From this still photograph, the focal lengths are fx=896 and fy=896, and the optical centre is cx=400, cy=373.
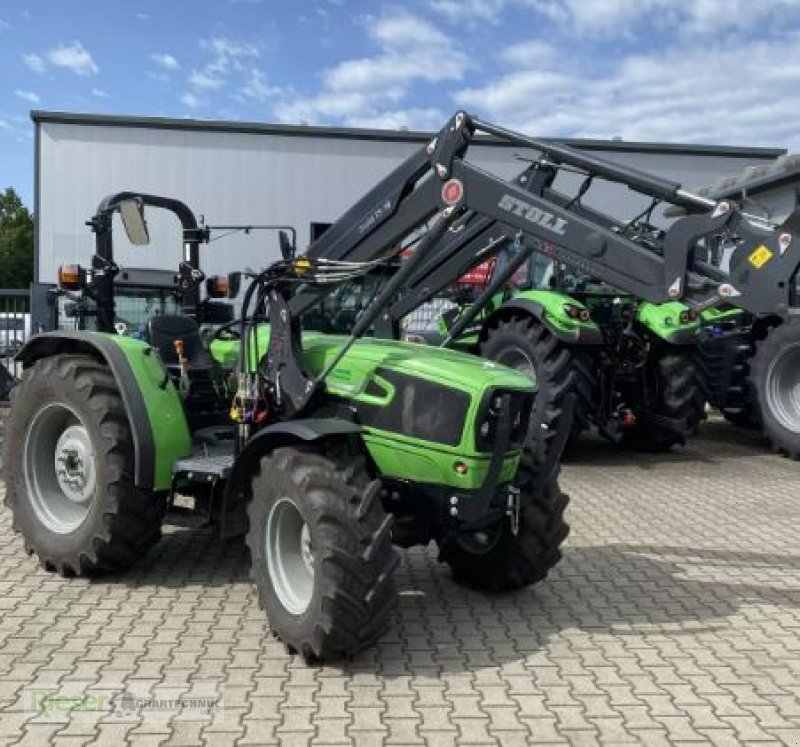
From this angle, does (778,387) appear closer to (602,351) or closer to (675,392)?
(675,392)

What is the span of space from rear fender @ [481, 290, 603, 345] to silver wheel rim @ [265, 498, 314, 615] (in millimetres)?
4306

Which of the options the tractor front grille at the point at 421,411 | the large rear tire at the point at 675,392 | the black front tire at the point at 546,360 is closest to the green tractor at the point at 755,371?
the large rear tire at the point at 675,392

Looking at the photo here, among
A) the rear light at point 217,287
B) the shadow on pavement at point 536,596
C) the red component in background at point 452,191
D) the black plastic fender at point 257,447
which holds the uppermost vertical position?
the red component in background at point 452,191

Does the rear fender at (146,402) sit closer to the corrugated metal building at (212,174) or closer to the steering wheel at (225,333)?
the steering wheel at (225,333)

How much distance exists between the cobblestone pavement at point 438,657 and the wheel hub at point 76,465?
1.61ft

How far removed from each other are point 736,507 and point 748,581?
6.38 feet

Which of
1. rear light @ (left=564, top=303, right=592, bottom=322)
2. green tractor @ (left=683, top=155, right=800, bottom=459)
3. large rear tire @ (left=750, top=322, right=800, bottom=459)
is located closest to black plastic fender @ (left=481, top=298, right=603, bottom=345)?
rear light @ (left=564, top=303, right=592, bottom=322)

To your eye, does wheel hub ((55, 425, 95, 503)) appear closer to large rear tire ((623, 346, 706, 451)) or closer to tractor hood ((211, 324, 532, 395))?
tractor hood ((211, 324, 532, 395))

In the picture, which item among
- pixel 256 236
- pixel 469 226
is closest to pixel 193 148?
pixel 256 236

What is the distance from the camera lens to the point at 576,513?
6770mm

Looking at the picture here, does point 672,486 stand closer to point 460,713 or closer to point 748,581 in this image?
point 748,581

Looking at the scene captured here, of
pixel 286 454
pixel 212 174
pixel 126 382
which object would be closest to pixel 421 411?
pixel 286 454

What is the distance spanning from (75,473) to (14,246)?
151 ft

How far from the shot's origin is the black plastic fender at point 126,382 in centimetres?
459
